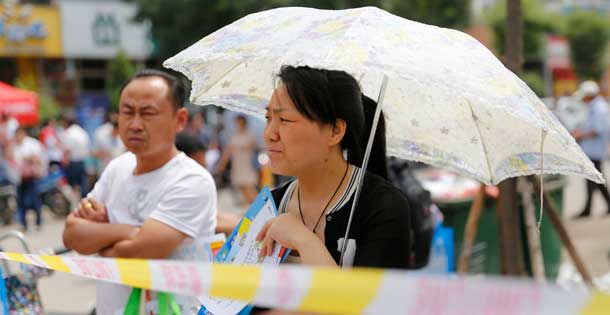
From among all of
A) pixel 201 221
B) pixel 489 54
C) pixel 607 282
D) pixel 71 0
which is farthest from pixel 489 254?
pixel 71 0

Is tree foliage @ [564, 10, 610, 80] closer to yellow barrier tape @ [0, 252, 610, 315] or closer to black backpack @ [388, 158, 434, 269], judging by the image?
black backpack @ [388, 158, 434, 269]

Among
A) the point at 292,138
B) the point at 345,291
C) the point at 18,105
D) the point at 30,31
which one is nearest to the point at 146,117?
the point at 292,138

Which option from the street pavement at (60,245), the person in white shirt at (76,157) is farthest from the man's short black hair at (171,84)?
the person in white shirt at (76,157)

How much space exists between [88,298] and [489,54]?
5.71 meters

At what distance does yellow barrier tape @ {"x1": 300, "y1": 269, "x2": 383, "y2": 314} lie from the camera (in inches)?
47.8

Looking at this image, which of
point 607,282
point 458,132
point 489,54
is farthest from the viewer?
point 607,282

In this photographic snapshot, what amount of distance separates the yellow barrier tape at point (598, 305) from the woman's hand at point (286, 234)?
1027mm

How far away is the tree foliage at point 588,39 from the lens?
49.7m

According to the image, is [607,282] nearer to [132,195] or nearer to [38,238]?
[132,195]

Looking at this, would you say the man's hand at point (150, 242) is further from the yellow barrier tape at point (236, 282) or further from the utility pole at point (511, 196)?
the utility pole at point (511, 196)

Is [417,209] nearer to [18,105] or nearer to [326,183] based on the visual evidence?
[326,183]

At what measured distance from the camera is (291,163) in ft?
7.28

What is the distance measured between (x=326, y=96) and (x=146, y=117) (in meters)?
1.13

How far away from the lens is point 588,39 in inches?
1965
